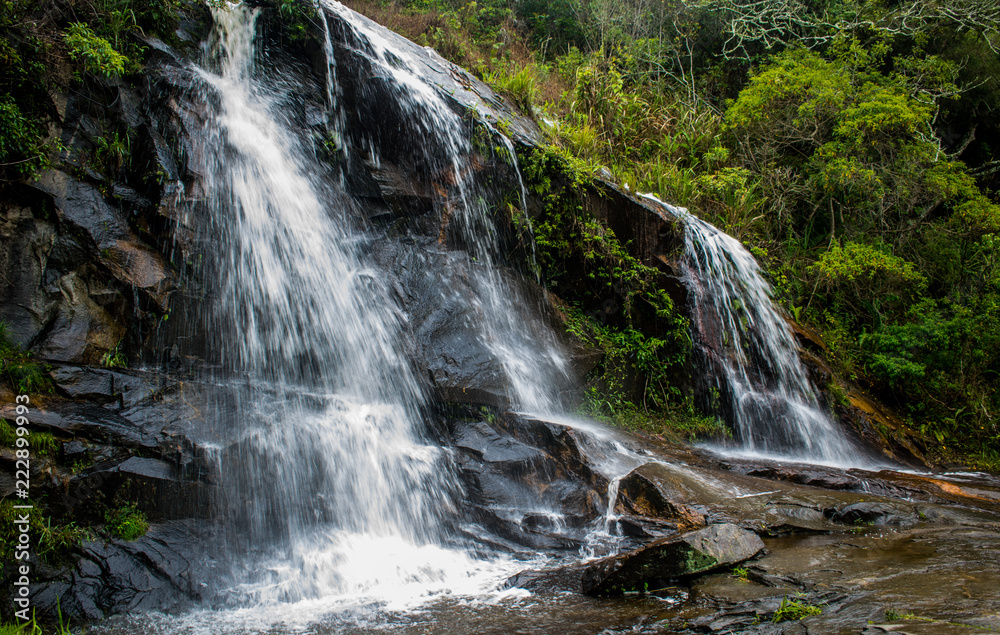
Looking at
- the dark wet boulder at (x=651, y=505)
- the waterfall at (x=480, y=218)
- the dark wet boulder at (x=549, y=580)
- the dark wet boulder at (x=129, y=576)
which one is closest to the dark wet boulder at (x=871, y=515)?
the dark wet boulder at (x=651, y=505)

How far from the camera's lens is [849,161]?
10.0 metres

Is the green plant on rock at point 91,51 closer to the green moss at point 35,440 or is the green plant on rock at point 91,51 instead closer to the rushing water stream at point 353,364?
the rushing water stream at point 353,364

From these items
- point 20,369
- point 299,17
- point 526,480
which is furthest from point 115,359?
point 299,17

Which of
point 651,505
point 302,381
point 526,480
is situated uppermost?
point 302,381

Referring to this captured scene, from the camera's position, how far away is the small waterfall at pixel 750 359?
7492 millimetres

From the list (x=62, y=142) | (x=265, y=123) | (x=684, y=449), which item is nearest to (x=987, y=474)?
(x=684, y=449)

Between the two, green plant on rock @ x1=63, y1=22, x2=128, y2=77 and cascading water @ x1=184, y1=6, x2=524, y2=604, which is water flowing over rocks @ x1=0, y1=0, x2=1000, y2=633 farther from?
green plant on rock @ x1=63, y1=22, x2=128, y2=77

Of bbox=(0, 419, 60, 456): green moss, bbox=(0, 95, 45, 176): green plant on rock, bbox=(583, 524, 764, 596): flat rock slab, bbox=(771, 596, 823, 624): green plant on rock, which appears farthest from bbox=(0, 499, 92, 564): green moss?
bbox=(771, 596, 823, 624): green plant on rock

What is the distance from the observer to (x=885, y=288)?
9.71m

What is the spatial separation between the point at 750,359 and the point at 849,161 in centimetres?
486

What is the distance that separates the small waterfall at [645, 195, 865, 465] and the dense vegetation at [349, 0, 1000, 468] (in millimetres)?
731

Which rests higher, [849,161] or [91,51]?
[91,51]

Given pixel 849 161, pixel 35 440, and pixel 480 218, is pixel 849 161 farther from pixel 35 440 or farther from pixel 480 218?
pixel 35 440

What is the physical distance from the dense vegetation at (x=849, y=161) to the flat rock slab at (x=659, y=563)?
177 inches
